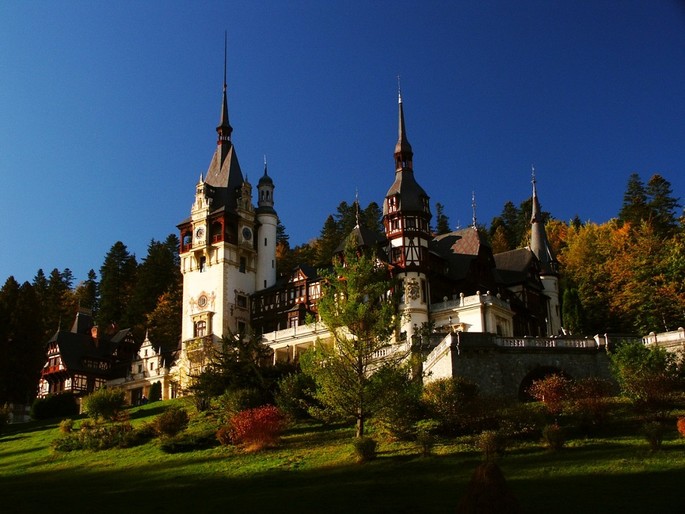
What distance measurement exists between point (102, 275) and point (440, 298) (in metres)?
50.2

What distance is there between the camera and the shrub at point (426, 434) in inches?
1396

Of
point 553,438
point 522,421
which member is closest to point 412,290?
point 522,421

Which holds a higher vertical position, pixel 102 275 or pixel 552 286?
pixel 102 275

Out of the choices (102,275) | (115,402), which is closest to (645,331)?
(115,402)

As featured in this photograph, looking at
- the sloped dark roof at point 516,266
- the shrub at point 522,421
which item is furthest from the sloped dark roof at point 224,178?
the shrub at point 522,421

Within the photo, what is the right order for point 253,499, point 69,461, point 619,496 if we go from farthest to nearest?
1. point 69,461
2. point 253,499
3. point 619,496

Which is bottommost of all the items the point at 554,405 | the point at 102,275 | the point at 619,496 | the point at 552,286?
the point at 619,496

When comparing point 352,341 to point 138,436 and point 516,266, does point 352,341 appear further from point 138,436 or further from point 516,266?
point 516,266

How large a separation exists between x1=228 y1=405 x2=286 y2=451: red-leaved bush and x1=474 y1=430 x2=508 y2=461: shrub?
385 inches

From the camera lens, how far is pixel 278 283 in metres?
78.7

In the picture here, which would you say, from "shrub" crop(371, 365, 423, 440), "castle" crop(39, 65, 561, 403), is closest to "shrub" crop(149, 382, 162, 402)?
"castle" crop(39, 65, 561, 403)

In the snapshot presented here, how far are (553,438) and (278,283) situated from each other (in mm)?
46136

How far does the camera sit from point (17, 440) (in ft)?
181

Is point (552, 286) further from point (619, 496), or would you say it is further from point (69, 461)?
point (619, 496)
